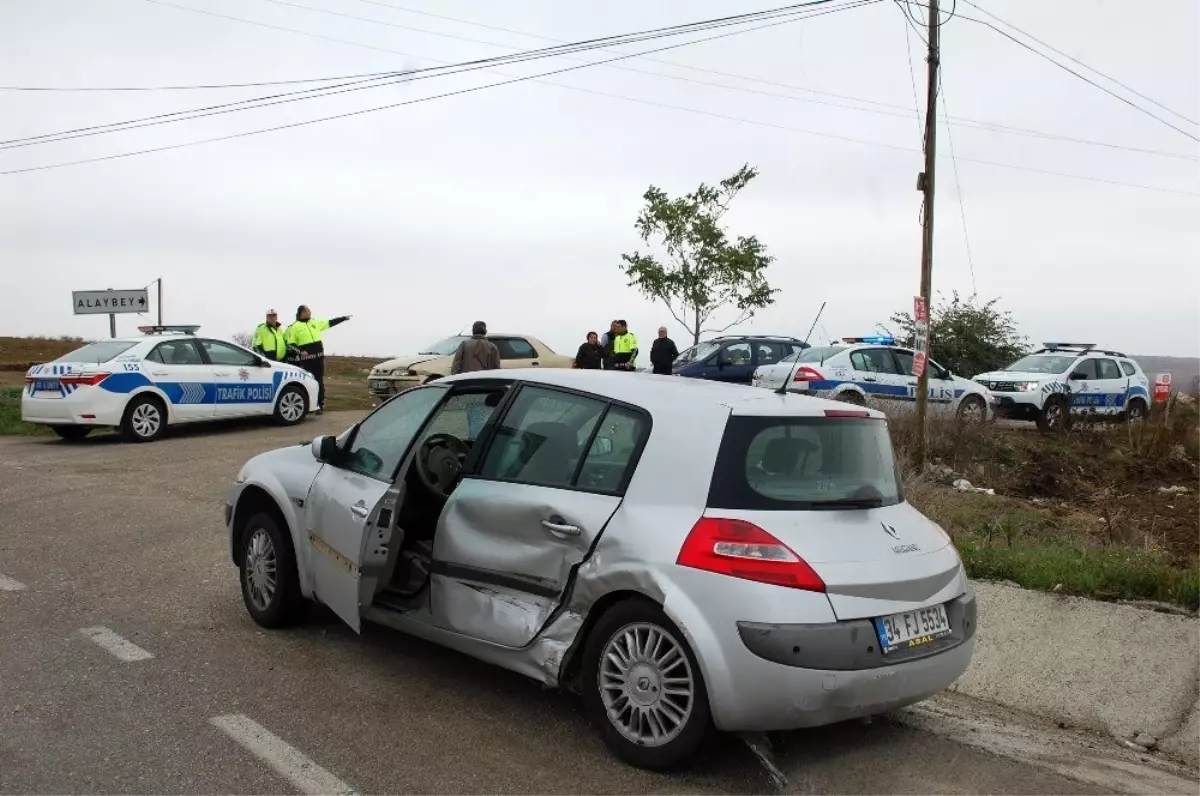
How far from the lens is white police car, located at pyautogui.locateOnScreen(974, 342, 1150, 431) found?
784 inches

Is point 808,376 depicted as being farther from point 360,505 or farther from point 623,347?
point 360,505

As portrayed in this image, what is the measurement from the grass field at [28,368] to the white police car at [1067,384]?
12344 mm

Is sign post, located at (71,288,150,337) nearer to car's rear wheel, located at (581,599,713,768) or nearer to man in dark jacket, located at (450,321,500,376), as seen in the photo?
man in dark jacket, located at (450,321,500,376)

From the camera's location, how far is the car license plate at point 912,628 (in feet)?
13.4

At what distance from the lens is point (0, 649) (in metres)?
5.55

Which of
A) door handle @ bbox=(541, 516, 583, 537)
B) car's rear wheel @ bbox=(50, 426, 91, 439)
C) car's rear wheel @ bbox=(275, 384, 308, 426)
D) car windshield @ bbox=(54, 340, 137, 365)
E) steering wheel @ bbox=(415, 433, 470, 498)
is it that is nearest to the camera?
door handle @ bbox=(541, 516, 583, 537)

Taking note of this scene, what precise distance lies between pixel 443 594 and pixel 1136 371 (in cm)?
2163

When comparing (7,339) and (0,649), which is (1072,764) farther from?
(7,339)

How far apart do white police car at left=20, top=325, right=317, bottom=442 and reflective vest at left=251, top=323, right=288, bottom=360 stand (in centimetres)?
122

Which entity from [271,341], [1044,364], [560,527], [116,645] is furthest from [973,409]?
[116,645]

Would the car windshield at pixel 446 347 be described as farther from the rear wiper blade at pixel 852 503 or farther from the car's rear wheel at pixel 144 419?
the rear wiper blade at pixel 852 503

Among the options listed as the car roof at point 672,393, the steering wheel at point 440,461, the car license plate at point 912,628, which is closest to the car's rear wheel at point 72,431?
the steering wheel at point 440,461

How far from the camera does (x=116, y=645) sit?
18.6 ft

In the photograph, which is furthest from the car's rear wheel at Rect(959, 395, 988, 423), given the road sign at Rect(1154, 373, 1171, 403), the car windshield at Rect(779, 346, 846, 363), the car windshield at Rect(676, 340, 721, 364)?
the car windshield at Rect(676, 340, 721, 364)
